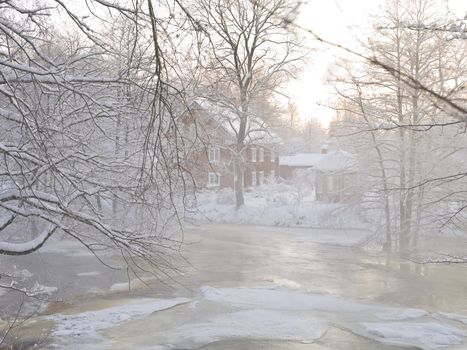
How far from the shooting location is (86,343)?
402 inches

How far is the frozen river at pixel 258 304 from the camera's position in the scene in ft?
34.7

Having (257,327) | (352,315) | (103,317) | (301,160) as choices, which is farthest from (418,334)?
(301,160)

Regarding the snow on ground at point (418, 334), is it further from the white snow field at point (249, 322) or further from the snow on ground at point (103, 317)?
the snow on ground at point (103, 317)

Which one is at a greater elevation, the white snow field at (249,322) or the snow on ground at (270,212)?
the snow on ground at (270,212)

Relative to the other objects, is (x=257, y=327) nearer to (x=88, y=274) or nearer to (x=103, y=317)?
(x=103, y=317)

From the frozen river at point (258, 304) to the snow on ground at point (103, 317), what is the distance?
2 centimetres

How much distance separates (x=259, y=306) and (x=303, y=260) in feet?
23.3

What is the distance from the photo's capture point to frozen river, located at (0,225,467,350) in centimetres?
1058

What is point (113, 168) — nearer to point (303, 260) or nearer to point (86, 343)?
point (86, 343)

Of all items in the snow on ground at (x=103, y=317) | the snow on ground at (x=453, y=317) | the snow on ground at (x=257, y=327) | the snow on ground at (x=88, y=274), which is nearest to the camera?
the snow on ground at (x=257, y=327)

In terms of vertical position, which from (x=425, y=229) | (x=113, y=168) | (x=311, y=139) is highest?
(x=311, y=139)

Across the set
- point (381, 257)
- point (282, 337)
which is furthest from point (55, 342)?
point (381, 257)

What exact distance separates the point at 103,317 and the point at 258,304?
3.75 metres

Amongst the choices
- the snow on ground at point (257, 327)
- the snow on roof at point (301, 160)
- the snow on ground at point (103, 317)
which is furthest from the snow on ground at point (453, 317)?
the snow on roof at point (301, 160)
